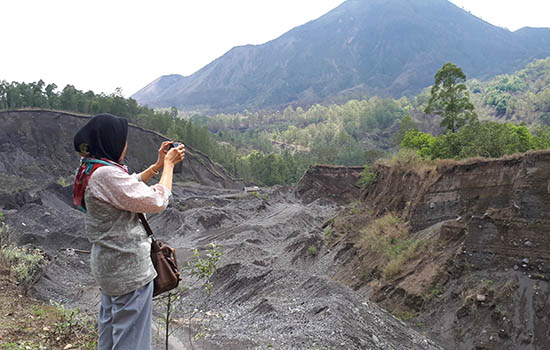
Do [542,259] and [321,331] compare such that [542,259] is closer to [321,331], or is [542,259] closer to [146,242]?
[321,331]

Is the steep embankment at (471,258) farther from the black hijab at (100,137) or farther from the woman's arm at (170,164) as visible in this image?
the black hijab at (100,137)

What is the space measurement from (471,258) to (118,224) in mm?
11559

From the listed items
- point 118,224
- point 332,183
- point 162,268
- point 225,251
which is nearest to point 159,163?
point 118,224

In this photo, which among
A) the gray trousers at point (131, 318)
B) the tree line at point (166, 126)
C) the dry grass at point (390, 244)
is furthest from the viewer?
the tree line at point (166, 126)

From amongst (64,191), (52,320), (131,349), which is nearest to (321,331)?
(52,320)

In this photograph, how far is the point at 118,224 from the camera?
2.95 metres

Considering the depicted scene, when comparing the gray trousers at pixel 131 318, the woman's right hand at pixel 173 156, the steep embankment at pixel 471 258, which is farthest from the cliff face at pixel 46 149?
the gray trousers at pixel 131 318

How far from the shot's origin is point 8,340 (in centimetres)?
502

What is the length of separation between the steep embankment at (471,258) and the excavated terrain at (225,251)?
5.40 feet

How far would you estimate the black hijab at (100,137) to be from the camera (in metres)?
2.99

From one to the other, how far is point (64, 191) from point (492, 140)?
3107 centimetres

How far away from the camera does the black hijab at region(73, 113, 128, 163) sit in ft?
9.82

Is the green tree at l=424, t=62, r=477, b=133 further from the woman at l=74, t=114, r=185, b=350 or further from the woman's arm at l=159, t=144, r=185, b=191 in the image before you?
the woman at l=74, t=114, r=185, b=350

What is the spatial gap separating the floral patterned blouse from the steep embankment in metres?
9.93
